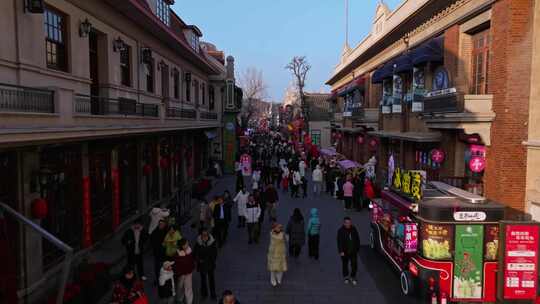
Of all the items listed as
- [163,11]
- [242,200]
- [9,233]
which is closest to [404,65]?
[242,200]

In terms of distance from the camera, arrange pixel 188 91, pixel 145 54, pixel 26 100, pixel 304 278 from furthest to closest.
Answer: pixel 188 91 → pixel 145 54 → pixel 304 278 → pixel 26 100

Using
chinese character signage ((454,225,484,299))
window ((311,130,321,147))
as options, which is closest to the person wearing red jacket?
chinese character signage ((454,225,484,299))

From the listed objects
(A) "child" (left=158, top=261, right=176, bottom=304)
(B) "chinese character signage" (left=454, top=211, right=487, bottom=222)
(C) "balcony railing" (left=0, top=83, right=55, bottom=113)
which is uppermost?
(C) "balcony railing" (left=0, top=83, right=55, bottom=113)

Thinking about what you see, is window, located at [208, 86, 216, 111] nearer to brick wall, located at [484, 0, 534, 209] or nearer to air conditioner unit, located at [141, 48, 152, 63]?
air conditioner unit, located at [141, 48, 152, 63]

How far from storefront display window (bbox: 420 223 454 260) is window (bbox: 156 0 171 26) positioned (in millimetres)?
16638

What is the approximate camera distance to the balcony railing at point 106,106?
10.7m

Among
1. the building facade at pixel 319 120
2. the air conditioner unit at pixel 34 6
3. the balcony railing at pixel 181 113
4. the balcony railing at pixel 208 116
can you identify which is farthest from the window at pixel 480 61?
the building facade at pixel 319 120

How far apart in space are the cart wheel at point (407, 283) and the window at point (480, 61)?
7651 millimetres

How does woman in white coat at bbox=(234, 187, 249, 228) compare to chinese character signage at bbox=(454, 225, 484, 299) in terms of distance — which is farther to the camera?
woman in white coat at bbox=(234, 187, 249, 228)

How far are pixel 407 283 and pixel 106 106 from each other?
908 cm

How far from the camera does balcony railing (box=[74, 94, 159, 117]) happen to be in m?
10.7

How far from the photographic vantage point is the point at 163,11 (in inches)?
854

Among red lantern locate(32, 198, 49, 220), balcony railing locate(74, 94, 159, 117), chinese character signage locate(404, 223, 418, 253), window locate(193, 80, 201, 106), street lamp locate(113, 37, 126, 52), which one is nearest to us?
red lantern locate(32, 198, 49, 220)

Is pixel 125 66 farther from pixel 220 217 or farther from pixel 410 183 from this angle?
pixel 410 183
